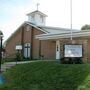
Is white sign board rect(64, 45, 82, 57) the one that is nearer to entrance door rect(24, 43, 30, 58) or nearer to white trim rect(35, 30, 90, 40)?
white trim rect(35, 30, 90, 40)

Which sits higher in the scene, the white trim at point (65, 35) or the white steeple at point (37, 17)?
the white steeple at point (37, 17)

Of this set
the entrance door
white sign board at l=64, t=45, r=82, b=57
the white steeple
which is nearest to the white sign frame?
white sign board at l=64, t=45, r=82, b=57

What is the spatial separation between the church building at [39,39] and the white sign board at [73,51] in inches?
330

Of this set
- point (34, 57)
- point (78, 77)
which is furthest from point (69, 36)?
point (78, 77)

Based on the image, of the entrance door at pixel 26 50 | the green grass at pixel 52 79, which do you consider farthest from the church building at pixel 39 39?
the green grass at pixel 52 79

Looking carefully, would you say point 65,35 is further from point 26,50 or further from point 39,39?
point 26,50

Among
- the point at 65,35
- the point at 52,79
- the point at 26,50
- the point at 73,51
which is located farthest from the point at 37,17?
the point at 52,79

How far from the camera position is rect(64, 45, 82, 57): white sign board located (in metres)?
21.1

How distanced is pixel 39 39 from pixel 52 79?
70.6ft

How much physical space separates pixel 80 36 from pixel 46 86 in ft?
53.5

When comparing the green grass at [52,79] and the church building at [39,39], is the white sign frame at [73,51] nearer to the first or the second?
the green grass at [52,79]

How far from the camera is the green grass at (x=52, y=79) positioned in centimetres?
1446

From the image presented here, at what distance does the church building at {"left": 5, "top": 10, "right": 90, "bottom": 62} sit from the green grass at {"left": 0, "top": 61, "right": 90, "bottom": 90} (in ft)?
40.9

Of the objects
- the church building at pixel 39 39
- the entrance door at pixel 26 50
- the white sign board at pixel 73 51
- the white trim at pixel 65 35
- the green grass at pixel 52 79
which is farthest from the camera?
the entrance door at pixel 26 50
